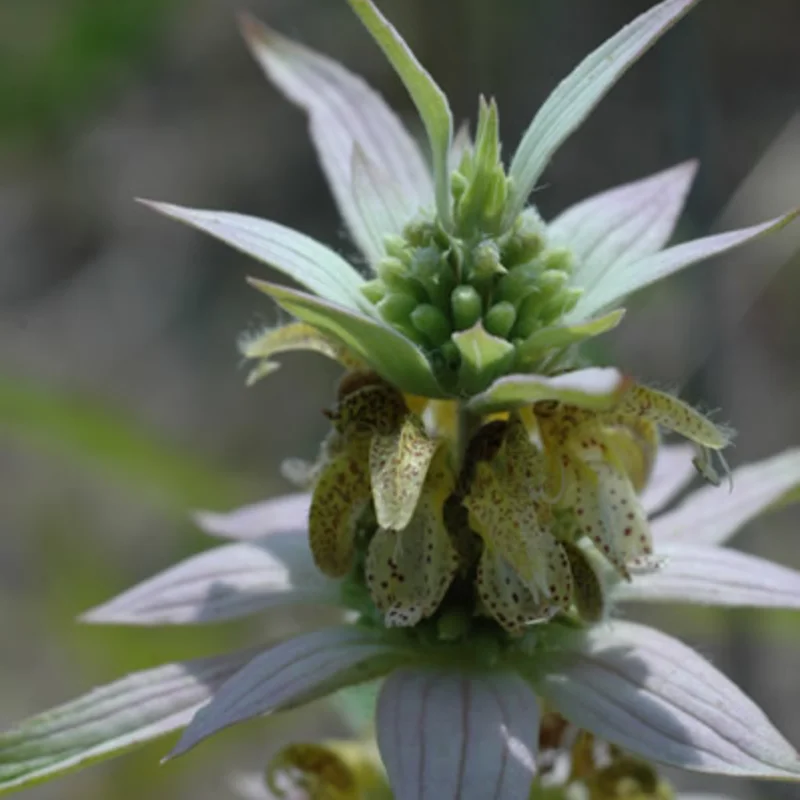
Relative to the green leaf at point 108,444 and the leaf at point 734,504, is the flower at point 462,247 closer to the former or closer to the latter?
the leaf at point 734,504

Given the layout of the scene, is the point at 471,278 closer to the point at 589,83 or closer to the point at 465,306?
the point at 465,306

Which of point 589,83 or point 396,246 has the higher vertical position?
point 589,83

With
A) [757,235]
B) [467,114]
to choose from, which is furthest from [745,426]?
[757,235]

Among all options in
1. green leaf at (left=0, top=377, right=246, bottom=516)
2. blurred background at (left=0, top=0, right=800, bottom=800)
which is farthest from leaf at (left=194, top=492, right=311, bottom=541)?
green leaf at (left=0, top=377, right=246, bottom=516)

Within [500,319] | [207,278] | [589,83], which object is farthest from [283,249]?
[207,278]

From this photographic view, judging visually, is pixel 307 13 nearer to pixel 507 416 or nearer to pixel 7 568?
pixel 7 568

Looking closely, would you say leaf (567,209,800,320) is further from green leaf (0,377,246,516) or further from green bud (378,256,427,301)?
green leaf (0,377,246,516)
